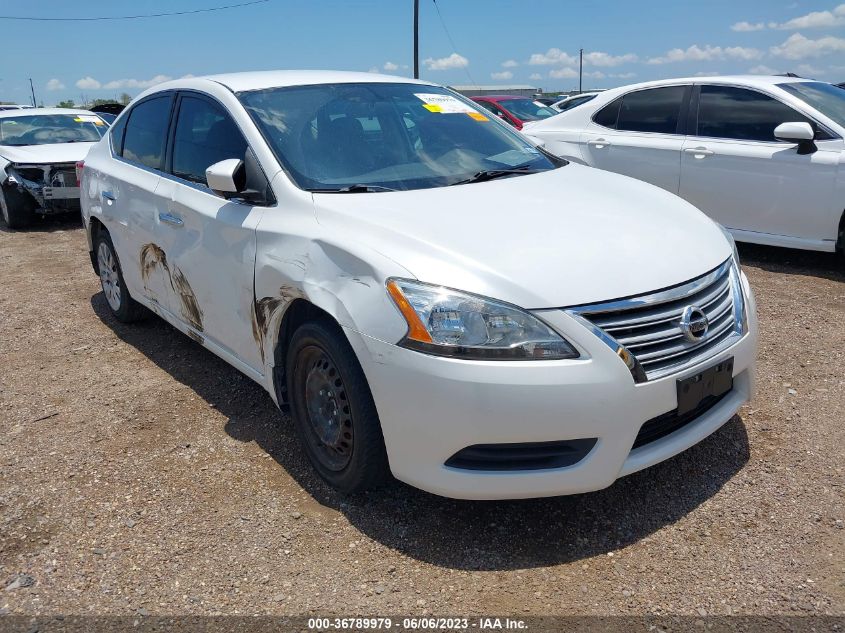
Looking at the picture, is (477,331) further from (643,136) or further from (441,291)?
(643,136)

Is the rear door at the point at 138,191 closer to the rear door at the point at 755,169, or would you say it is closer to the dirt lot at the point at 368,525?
the dirt lot at the point at 368,525

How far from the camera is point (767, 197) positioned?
233 inches

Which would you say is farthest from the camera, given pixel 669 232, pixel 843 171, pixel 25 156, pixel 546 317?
pixel 25 156

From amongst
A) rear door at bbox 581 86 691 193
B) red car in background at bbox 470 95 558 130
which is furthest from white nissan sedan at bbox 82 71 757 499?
red car in background at bbox 470 95 558 130

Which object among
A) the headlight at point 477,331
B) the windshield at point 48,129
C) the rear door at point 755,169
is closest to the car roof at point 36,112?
the windshield at point 48,129

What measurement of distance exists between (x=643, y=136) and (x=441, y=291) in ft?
16.4

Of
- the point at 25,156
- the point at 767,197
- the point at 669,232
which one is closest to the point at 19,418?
the point at 669,232

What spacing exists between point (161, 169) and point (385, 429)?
242cm

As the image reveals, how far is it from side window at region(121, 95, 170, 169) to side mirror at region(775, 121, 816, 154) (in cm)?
447

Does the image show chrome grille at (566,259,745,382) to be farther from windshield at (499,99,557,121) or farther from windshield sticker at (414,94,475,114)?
windshield at (499,99,557,121)

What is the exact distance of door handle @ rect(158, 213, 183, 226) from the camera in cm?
377

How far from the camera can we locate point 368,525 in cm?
282

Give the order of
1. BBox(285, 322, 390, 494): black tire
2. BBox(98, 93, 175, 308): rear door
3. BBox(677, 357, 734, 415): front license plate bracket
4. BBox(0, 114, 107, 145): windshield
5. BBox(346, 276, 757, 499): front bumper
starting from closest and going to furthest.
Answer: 1. BBox(346, 276, 757, 499): front bumper
2. BBox(677, 357, 734, 415): front license plate bracket
3. BBox(285, 322, 390, 494): black tire
4. BBox(98, 93, 175, 308): rear door
5. BBox(0, 114, 107, 145): windshield

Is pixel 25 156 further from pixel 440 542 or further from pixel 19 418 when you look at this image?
pixel 440 542
